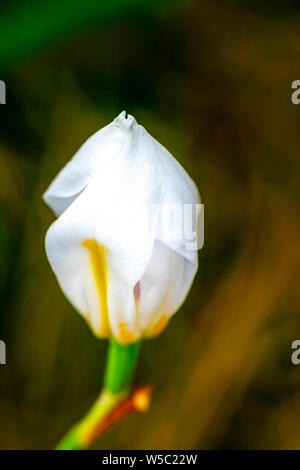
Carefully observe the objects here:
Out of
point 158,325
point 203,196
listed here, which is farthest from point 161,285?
point 203,196

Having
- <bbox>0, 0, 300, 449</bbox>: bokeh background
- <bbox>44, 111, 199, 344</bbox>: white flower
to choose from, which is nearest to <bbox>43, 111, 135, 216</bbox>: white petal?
<bbox>44, 111, 199, 344</bbox>: white flower

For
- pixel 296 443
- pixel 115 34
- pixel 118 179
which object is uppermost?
pixel 115 34

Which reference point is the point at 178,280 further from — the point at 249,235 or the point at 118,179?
the point at 249,235

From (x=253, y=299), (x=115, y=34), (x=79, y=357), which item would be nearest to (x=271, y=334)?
(x=253, y=299)
